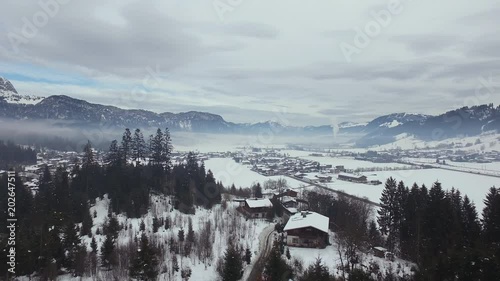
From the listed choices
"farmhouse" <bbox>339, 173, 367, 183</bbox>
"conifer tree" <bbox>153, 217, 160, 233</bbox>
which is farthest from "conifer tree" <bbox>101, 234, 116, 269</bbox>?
"farmhouse" <bbox>339, 173, 367, 183</bbox>

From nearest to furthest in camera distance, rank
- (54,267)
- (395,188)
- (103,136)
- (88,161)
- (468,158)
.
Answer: (54,267)
(395,188)
(88,161)
(468,158)
(103,136)

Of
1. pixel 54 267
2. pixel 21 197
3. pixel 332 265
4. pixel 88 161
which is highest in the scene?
pixel 88 161

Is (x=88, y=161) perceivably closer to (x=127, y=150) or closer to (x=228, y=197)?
(x=127, y=150)

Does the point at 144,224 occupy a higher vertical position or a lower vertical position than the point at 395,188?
lower

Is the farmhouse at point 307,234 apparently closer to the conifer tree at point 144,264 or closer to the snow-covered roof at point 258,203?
the snow-covered roof at point 258,203

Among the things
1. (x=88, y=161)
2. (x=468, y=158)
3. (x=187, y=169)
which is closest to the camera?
(x=88, y=161)

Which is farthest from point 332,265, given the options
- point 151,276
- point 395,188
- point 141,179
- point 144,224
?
point 141,179

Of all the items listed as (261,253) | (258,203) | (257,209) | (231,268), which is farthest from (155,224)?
(258,203)
